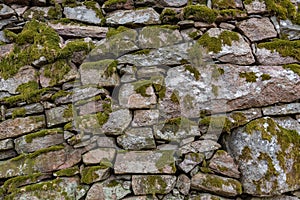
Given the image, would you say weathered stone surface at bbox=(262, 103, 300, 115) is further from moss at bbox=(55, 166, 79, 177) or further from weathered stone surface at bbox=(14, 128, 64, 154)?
weathered stone surface at bbox=(14, 128, 64, 154)

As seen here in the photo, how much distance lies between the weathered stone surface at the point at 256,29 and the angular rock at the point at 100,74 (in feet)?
4.83

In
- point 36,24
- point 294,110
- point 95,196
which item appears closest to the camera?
point 95,196

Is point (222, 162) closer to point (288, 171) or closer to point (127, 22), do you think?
point (288, 171)

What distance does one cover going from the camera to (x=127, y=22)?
9.01ft

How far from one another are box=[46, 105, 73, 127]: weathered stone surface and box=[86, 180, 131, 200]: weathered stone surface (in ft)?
2.29

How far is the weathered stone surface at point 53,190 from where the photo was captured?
2287 millimetres

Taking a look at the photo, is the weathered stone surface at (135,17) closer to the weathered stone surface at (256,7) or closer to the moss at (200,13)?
the moss at (200,13)

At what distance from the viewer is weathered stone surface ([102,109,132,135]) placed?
242 centimetres

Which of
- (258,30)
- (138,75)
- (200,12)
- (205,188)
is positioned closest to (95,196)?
(205,188)

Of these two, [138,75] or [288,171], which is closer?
[288,171]

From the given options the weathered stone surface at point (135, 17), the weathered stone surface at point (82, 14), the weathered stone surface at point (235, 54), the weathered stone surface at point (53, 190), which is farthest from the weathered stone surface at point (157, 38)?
the weathered stone surface at point (53, 190)

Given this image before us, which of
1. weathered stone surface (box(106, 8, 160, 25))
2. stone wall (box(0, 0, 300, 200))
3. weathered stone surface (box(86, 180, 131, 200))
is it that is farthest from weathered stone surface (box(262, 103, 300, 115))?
weathered stone surface (box(86, 180, 131, 200))

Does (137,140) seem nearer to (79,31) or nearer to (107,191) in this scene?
(107,191)

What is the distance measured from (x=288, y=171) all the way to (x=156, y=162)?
4.08ft
